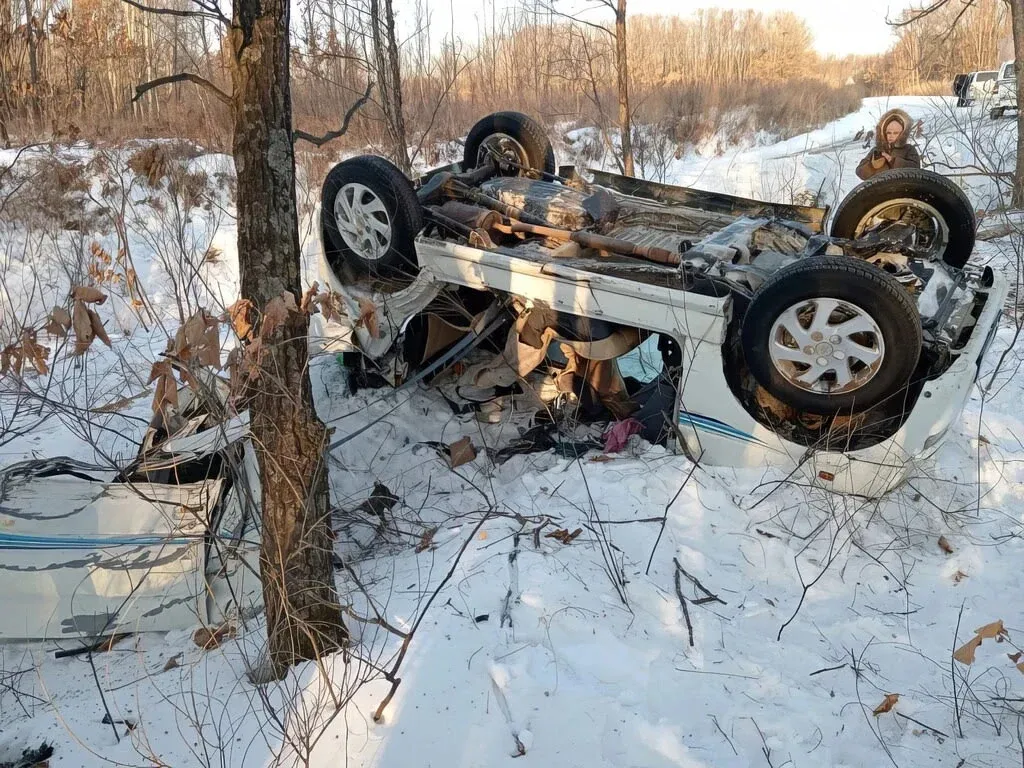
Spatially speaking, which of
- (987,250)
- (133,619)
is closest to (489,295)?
(133,619)

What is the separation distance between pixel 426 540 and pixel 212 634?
3.04ft

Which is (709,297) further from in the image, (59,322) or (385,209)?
(59,322)

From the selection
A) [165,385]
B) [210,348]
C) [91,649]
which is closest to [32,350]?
[165,385]

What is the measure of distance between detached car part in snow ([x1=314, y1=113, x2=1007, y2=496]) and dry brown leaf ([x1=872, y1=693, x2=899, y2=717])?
1.23 m

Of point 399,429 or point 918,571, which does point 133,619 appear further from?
point 918,571

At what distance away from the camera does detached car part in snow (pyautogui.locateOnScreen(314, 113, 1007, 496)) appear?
3.20 m

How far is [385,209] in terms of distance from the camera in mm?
4270

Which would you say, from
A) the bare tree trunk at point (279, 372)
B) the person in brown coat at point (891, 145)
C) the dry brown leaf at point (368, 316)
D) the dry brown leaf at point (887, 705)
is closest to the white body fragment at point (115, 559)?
the bare tree trunk at point (279, 372)

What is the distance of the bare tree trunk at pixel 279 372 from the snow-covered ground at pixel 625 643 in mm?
144

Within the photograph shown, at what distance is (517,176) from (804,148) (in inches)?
497

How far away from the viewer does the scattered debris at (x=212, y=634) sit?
8.95ft

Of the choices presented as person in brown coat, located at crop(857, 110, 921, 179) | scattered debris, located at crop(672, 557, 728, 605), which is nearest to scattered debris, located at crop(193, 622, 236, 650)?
scattered debris, located at crop(672, 557, 728, 605)

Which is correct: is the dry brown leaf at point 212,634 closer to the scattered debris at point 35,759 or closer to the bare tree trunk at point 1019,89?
the scattered debris at point 35,759

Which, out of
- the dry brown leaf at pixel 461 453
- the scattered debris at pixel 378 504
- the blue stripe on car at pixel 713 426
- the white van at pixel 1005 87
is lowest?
the scattered debris at pixel 378 504
